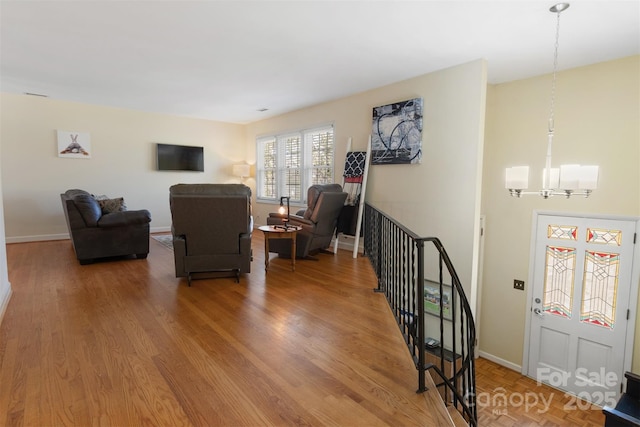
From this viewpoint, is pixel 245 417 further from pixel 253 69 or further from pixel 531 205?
pixel 531 205

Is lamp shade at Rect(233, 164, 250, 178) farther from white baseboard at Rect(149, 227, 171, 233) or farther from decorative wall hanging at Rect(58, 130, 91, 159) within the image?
decorative wall hanging at Rect(58, 130, 91, 159)

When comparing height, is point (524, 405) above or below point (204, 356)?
below

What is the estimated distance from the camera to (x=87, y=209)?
14.4 feet

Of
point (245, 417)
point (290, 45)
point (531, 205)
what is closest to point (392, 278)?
point (245, 417)

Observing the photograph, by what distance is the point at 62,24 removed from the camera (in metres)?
3.17

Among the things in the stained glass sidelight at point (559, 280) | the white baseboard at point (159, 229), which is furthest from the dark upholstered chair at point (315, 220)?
the white baseboard at point (159, 229)

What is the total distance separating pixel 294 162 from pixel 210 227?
12.3 ft

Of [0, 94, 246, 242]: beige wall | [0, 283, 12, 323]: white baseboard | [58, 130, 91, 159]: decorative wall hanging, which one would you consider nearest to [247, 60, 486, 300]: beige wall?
[0, 283, 12, 323]: white baseboard

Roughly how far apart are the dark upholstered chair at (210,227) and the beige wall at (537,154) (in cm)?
387

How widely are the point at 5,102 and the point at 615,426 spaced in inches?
377

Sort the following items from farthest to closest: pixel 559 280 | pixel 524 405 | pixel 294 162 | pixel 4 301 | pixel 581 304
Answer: pixel 294 162, pixel 559 280, pixel 581 304, pixel 524 405, pixel 4 301

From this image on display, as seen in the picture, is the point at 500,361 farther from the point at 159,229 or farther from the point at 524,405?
the point at 159,229

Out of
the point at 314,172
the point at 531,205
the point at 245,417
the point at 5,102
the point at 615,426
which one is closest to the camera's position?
the point at 245,417

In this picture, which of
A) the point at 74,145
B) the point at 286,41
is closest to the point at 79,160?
the point at 74,145
